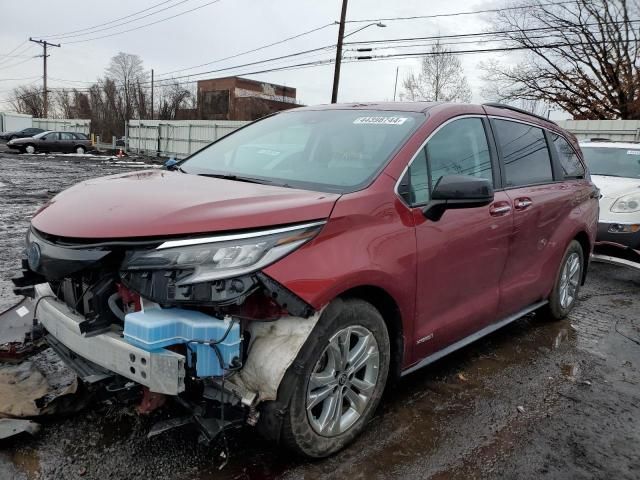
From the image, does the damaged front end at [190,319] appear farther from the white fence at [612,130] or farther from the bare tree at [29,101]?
the bare tree at [29,101]

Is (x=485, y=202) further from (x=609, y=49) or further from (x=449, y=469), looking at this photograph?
(x=609, y=49)

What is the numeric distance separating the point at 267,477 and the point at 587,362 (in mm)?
2897

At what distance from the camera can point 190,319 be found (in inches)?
81.7

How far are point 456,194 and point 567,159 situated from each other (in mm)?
2509

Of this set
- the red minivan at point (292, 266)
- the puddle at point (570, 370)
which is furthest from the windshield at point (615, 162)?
the red minivan at point (292, 266)

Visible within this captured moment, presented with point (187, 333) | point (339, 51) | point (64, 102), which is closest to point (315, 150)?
point (187, 333)

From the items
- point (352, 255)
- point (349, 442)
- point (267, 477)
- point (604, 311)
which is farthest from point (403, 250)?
point (604, 311)

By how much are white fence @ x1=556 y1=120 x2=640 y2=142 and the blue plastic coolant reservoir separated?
17.5m

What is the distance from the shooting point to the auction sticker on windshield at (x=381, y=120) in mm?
3169

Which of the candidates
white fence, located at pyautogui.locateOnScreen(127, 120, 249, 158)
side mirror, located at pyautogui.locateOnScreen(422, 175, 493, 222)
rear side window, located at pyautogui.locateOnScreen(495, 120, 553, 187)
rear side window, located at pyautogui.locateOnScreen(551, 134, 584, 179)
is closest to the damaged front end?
side mirror, located at pyautogui.locateOnScreen(422, 175, 493, 222)

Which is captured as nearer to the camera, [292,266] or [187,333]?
[187,333]

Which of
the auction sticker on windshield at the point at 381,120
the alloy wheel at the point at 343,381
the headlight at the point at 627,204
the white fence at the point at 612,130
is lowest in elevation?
the alloy wheel at the point at 343,381

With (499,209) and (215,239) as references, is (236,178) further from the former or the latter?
(499,209)

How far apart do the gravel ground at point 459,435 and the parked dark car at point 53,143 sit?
34.0 m
